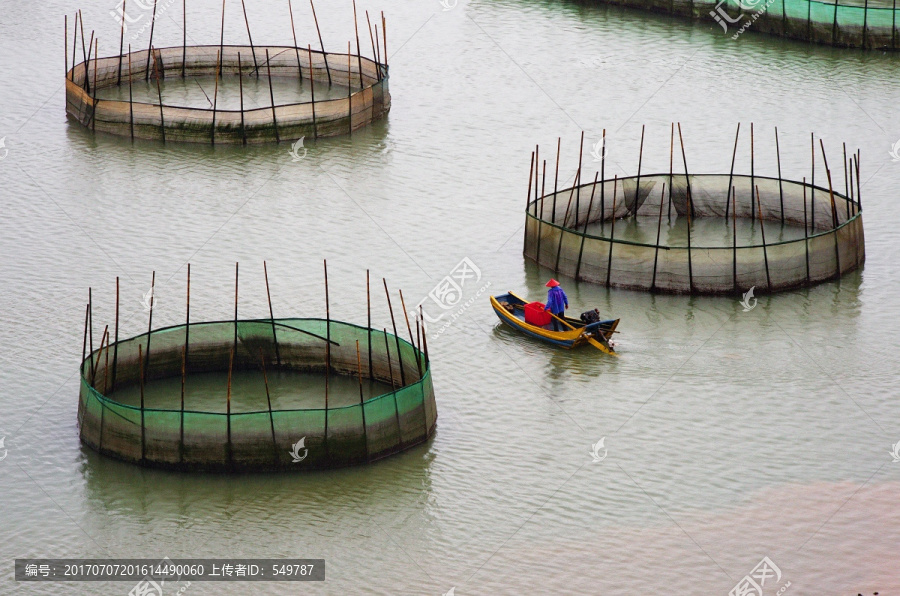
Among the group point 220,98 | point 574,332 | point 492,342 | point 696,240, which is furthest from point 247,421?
point 220,98

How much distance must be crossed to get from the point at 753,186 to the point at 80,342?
54.3 feet

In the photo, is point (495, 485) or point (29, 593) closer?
point (29, 593)

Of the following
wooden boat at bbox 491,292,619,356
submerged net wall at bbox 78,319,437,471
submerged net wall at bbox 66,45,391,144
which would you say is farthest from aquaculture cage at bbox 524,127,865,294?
submerged net wall at bbox 66,45,391,144

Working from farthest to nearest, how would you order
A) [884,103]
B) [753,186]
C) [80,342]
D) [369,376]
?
[884,103] < [753,186] < [80,342] < [369,376]

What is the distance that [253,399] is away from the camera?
82.8 ft

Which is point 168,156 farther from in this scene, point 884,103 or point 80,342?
point 884,103

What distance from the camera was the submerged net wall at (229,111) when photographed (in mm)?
39000

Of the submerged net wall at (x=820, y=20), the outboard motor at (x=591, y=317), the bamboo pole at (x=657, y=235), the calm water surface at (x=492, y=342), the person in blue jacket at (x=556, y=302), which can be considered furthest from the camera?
the submerged net wall at (x=820, y=20)

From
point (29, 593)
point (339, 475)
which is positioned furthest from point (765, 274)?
point (29, 593)

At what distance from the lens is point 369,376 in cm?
2544

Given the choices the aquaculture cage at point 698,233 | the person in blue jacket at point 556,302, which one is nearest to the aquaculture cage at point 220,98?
the aquaculture cage at point 698,233

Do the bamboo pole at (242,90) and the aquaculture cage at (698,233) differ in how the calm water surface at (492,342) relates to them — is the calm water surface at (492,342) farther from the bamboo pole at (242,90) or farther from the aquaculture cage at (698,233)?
the aquaculture cage at (698,233)

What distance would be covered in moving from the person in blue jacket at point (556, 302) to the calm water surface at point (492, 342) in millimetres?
635

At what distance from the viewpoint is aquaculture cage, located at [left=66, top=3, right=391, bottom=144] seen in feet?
128
